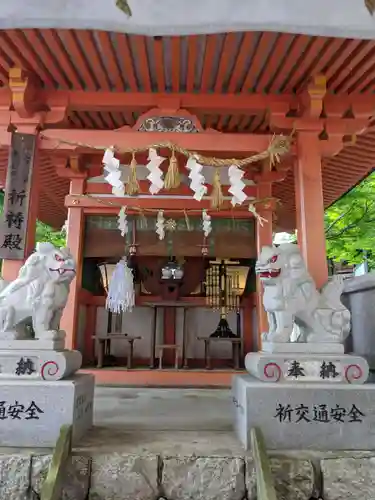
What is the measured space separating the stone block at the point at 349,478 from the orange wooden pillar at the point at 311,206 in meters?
1.76

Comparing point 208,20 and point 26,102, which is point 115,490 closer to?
point 208,20

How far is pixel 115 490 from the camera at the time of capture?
9.37 feet

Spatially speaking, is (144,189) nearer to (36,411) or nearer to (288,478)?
(36,411)

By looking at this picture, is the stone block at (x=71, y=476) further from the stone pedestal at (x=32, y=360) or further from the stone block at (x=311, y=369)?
the stone block at (x=311, y=369)

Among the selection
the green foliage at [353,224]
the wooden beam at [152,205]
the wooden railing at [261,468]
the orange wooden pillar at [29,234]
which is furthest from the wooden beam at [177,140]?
the green foliage at [353,224]

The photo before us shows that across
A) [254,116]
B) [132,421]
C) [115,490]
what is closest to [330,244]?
[254,116]

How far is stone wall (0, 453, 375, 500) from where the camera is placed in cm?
284

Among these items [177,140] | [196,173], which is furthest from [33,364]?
[177,140]

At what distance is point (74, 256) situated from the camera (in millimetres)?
6863

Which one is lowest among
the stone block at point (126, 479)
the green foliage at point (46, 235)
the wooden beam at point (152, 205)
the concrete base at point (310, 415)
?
the stone block at point (126, 479)

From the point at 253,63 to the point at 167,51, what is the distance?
898 mm

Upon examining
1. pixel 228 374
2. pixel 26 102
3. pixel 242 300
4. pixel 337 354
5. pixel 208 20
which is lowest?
pixel 228 374

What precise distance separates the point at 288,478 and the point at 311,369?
895 mm

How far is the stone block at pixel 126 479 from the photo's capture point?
285 centimetres
